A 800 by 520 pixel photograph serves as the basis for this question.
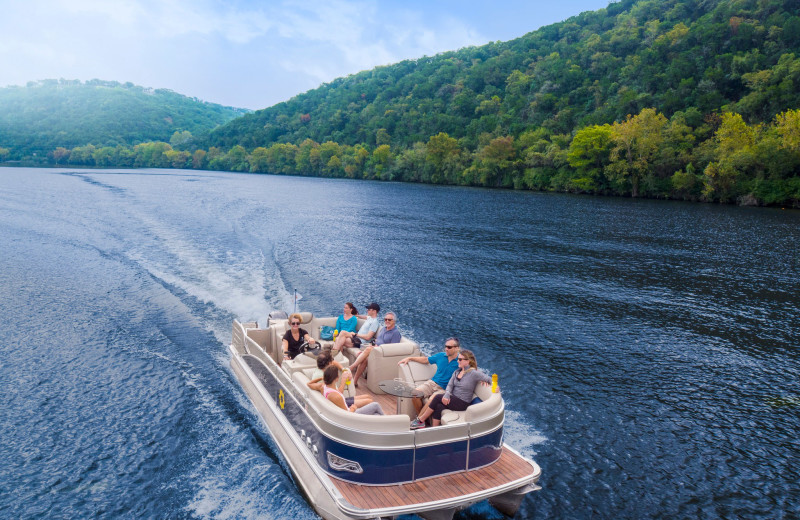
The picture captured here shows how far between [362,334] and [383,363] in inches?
70.7

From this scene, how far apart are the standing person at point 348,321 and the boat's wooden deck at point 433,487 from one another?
5.08 meters

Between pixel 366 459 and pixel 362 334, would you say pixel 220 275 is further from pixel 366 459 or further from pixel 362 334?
pixel 366 459

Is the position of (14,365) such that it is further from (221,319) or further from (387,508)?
(387,508)

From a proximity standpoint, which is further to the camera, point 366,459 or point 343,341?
point 343,341

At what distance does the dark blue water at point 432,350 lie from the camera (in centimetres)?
902

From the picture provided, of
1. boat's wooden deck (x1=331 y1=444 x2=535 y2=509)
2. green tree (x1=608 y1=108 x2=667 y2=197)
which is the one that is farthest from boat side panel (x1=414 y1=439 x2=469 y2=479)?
green tree (x1=608 y1=108 x2=667 y2=197)

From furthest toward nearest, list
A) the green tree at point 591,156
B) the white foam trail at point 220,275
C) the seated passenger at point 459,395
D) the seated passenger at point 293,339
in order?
the green tree at point 591,156, the white foam trail at point 220,275, the seated passenger at point 293,339, the seated passenger at point 459,395

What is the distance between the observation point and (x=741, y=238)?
35.2 meters

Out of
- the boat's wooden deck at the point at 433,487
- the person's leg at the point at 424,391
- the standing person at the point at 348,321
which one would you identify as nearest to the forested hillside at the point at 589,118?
the standing person at the point at 348,321

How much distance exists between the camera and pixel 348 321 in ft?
42.0

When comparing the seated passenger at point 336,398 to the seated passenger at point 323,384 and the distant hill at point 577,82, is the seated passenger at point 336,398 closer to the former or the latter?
the seated passenger at point 323,384

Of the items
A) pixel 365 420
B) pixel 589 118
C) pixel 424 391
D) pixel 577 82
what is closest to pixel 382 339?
pixel 424 391

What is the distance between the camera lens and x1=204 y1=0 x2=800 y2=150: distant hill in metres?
77.5

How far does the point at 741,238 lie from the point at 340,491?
1453 inches
